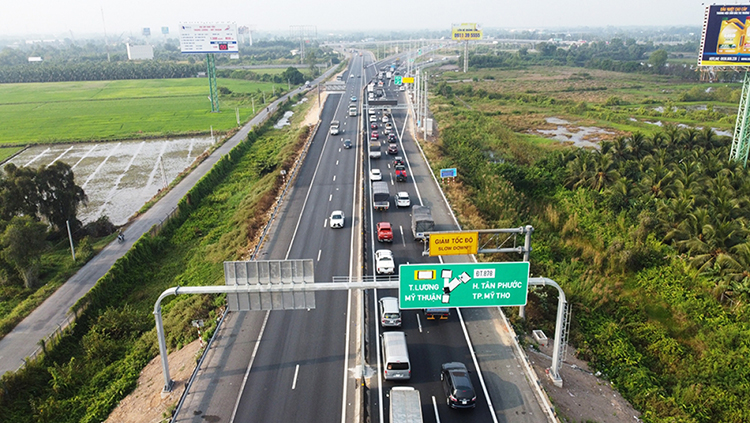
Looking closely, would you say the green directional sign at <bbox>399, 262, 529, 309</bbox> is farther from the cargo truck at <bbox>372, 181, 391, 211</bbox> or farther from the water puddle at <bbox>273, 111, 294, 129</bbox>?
the water puddle at <bbox>273, 111, 294, 129</bbox>

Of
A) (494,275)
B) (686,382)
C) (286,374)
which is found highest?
(494,275)

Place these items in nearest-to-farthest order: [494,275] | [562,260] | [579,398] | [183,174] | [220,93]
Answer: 1. [494,275]
2. [579,398]
3. [562,260]
4. [183,174]
5. [220,93]

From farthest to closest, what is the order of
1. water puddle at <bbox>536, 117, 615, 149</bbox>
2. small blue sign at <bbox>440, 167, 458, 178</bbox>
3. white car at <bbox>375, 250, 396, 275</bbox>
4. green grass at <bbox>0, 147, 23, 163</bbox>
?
water puddle at <bbox>536, 117, 615, 149</bbox>
green grass at <bbox>0, 147, 23, 163</bbox>
small blue sign at <bbox>440, 167, 458, 178</bbox>
white car at <bbox>375, 250, 396, 275</bbox>

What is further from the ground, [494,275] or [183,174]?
[494,275]

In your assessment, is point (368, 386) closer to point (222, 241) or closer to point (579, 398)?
point (579, 398)

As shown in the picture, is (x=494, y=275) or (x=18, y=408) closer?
(x=494, y=275)

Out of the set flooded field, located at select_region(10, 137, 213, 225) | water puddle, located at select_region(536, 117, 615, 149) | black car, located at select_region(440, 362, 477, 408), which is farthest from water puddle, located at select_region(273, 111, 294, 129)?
black car, located at select_region(440, 362, 477, 408)

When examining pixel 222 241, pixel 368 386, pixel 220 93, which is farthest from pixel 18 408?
pixel 220 93
